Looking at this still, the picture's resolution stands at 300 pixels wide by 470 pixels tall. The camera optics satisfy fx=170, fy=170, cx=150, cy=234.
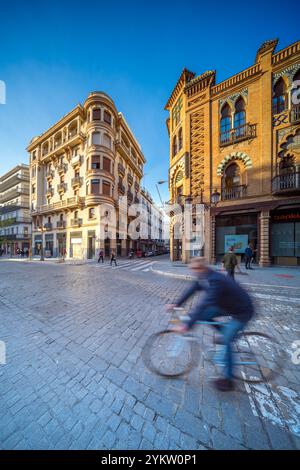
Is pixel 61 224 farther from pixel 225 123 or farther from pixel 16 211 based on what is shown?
pixel 225 123

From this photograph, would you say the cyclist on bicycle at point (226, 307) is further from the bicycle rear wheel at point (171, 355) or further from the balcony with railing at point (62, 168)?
the balcony with railing at point (62, 168)

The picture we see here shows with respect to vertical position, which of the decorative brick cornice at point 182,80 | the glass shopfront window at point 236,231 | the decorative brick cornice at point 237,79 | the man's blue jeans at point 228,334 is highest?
the decorative brick cornice at point 182,80

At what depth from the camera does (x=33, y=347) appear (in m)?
3.26

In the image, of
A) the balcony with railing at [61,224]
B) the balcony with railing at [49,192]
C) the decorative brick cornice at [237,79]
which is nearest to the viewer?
the decorative brick cornice at [237,79]

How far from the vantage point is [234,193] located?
1477cm

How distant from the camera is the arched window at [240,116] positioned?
14695 millimetres

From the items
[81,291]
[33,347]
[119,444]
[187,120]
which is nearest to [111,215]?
[187,120]

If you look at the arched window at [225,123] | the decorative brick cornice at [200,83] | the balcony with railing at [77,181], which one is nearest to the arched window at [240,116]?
the arched window at [225,123]

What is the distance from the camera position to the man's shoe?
88.6 inches

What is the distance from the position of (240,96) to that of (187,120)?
185 inches

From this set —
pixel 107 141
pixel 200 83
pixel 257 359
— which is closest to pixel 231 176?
pixel 200 83

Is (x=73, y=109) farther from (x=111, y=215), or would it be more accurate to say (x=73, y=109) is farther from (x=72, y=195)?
(x=111, y=215)

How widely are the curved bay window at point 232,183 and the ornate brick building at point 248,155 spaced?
0.25 feet

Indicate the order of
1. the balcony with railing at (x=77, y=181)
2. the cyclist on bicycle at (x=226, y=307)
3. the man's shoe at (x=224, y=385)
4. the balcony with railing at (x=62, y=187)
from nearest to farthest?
the man's shoe at (x=224, y=385) < the cyclist on bicycle at (x=226, y=307) < the balcony with railing at (x=77, y=181) < the balcony with railing at (x=62, y=187)
